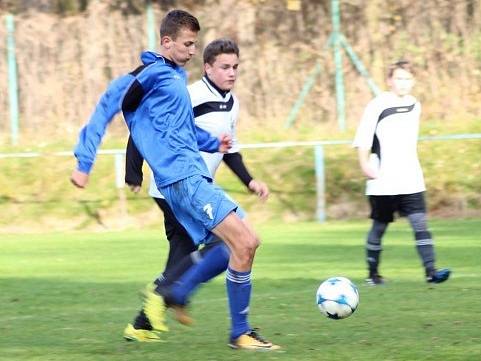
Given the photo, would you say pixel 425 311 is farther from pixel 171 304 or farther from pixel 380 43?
pixel 380 43

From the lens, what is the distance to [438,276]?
34.6 ft

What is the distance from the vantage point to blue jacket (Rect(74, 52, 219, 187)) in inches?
278

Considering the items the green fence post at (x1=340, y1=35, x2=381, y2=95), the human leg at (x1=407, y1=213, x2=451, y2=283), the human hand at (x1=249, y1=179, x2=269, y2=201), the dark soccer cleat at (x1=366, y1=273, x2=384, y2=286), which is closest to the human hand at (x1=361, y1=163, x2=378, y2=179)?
the human leg at (x1=407, y1=213, x2=451, y2=283)

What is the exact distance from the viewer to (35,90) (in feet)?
77.7

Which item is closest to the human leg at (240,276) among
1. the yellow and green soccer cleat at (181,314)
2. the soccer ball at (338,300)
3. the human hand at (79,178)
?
the yellow and green soccer cleat at (181,314)

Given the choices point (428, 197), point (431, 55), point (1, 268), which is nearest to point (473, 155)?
point (428, 197)

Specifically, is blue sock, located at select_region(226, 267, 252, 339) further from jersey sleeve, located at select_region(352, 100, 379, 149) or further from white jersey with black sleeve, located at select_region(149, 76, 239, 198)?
jersey sleeve, located at select_region(352, 100, 379, 149)

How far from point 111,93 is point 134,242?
31.0 feet

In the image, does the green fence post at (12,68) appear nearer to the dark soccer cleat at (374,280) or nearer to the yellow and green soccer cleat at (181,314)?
the dark soccer cleat at (374,280)

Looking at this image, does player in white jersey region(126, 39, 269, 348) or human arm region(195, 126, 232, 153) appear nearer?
player in white jersey region(126, 39, 269, 348)

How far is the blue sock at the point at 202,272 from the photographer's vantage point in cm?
728

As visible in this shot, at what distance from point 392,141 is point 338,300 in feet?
10.4

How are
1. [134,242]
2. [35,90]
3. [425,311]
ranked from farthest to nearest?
[35,90], [134,242], [425,311]

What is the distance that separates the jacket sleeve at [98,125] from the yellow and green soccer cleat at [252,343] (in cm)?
127
